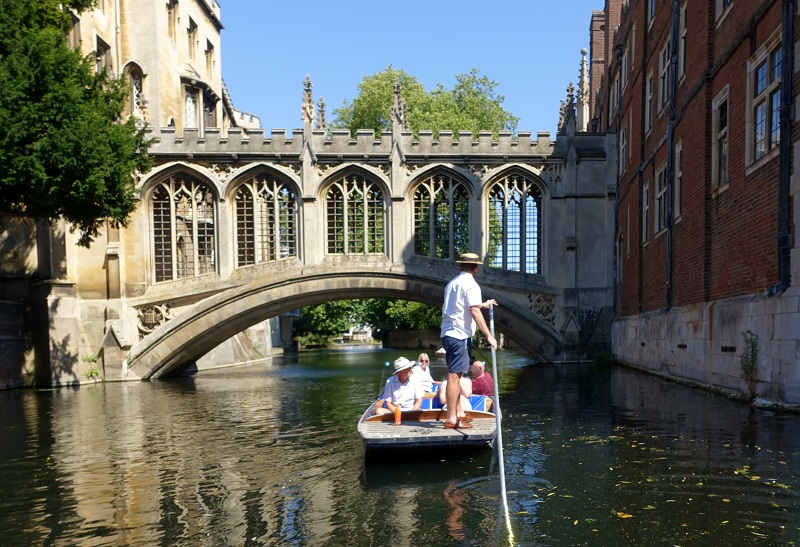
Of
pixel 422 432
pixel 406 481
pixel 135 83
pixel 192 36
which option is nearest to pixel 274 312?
pixel 135 83

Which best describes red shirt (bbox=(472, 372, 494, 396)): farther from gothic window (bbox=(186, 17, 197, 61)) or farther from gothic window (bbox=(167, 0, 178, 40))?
gothic window (bbox=(186, 17, 197, 61))

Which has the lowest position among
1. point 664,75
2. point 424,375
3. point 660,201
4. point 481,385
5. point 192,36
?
point 481,385

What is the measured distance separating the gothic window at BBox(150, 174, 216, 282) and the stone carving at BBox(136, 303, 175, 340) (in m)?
1.05

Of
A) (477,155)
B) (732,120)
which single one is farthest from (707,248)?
(477,155)

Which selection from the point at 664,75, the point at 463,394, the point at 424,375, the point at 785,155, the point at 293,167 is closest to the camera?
the point at 463,394

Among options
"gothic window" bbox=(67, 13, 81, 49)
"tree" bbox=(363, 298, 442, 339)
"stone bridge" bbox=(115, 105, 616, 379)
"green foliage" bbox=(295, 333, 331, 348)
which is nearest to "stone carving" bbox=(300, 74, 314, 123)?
"stone bridge" bbox=(115, 105, 616, 379)

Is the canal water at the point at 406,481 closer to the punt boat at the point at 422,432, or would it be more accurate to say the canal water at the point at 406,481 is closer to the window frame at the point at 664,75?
the punt boat at the point at 422,432

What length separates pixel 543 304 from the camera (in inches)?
963

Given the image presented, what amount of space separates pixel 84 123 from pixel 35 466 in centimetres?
988

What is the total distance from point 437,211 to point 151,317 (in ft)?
32.8

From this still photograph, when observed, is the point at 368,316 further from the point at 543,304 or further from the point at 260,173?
the point at 260,173

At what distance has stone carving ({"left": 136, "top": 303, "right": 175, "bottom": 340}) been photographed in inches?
915

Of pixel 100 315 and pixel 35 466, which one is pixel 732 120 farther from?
pixel 100 315

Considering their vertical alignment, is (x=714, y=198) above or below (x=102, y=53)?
below
